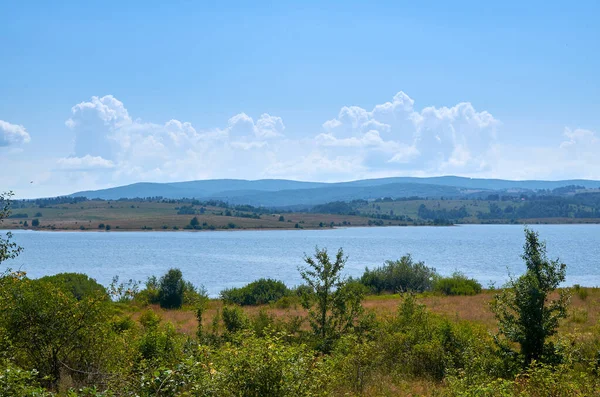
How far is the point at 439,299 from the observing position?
1563 inches

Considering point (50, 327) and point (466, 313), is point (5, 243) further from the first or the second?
point (466, 313)

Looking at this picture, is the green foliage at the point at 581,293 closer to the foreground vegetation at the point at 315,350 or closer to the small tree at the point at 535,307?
the foreground vegetation at the point at 315,350

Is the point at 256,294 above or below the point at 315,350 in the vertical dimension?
below

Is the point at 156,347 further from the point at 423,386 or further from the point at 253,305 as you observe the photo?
the point at 253,305

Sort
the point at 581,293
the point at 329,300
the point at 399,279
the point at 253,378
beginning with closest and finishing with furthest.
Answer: the point at 253,378 < the point at 329,300 < the point at 581,293 < the point at 399,279

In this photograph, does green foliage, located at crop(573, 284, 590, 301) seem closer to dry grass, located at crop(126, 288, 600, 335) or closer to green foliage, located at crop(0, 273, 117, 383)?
dry grass, located at crop(126, 288, 600, 335)

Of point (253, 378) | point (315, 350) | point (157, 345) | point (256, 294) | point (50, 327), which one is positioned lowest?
point (256, 294)

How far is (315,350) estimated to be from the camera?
1917cm

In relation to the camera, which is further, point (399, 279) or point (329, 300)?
point (399, 279)

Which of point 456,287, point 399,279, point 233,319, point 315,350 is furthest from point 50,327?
point 399,279

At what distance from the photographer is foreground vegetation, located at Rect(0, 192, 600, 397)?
29.9 feet

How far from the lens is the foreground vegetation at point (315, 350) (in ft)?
29.9

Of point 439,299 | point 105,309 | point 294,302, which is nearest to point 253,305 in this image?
point 294,302

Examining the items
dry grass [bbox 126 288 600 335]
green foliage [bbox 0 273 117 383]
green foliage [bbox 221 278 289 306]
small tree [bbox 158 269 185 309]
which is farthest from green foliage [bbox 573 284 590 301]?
green foliage [bbox 0 273 117 383]
